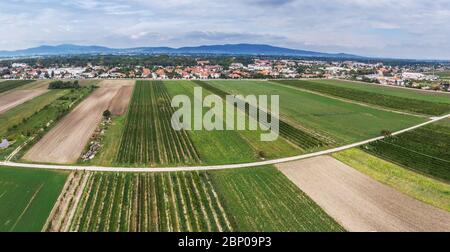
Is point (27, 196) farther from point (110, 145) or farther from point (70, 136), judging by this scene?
point (70, 136)

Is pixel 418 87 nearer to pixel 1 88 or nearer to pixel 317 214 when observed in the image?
pixel 317 214

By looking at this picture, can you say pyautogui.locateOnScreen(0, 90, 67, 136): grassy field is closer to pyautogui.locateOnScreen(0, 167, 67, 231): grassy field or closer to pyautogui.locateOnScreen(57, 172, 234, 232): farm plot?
pyautogui.locateOnScreen(0, 167, 67, 231): grassy field

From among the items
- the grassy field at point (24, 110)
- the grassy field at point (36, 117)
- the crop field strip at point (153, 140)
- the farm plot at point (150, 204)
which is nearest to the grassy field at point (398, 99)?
the crop field strip at point (153, 140)

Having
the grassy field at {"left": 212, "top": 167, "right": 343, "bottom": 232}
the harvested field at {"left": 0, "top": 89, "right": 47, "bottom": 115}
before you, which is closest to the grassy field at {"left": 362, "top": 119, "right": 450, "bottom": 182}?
the grassy field at {"left": 212, "top": 167, "right": 343, "bottom": 232}

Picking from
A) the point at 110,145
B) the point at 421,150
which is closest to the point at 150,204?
the point at 110,145

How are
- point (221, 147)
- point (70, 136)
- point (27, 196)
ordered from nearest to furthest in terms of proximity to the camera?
point (27, 196) → point (221, 147) → point (70, 136)

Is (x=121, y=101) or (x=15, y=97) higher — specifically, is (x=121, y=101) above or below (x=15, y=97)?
below

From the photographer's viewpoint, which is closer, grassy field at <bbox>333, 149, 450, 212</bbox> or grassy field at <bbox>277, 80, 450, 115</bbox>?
grassy field at <bbox>333, 149, 450, 212</bbox>
